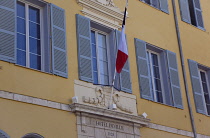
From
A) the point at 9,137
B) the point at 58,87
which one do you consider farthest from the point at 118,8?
the point at 9,137

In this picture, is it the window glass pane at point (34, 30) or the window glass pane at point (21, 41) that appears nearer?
the window glass pane at point (21, 41)

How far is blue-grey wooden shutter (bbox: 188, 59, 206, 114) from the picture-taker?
44.0 feet

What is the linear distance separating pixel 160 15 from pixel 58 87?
4.78 meters

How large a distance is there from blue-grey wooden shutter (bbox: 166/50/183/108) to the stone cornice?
4.97 ft

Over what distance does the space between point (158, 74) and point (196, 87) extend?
1.28m

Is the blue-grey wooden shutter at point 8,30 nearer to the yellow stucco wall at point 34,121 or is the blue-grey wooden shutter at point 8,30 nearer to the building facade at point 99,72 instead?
the building facade at point 99,72

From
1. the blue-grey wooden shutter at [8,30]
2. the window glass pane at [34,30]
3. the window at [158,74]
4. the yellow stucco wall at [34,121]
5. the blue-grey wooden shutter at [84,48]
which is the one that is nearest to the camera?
the yellow stucco wall at [34,121]

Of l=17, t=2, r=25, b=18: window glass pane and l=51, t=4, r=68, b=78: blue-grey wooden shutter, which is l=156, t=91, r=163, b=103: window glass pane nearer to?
l=51, t=4, r=68, b=78: blue-grey wooden shutter

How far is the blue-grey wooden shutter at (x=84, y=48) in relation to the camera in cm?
1063

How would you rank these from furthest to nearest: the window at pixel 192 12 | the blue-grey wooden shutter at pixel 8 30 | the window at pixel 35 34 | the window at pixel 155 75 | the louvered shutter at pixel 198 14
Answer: the louvered shutter at pixel 198 14
the window at pixel 192 12
the window at pixel 155 75
the window at pixel 35 34
the blue-grey wooden shutter at pixel 8 30

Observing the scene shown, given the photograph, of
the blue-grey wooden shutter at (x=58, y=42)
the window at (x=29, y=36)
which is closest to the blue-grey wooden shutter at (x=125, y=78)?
the blue-grey wooden shutter at (x=58, y=42)

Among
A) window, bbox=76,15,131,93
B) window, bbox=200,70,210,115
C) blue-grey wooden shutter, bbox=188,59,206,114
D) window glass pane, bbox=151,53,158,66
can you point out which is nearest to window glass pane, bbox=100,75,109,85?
window, bbox=76,15,131,93

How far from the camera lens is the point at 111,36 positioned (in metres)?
11.9

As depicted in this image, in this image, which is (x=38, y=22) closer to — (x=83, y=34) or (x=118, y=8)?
(x=83, y=34)
